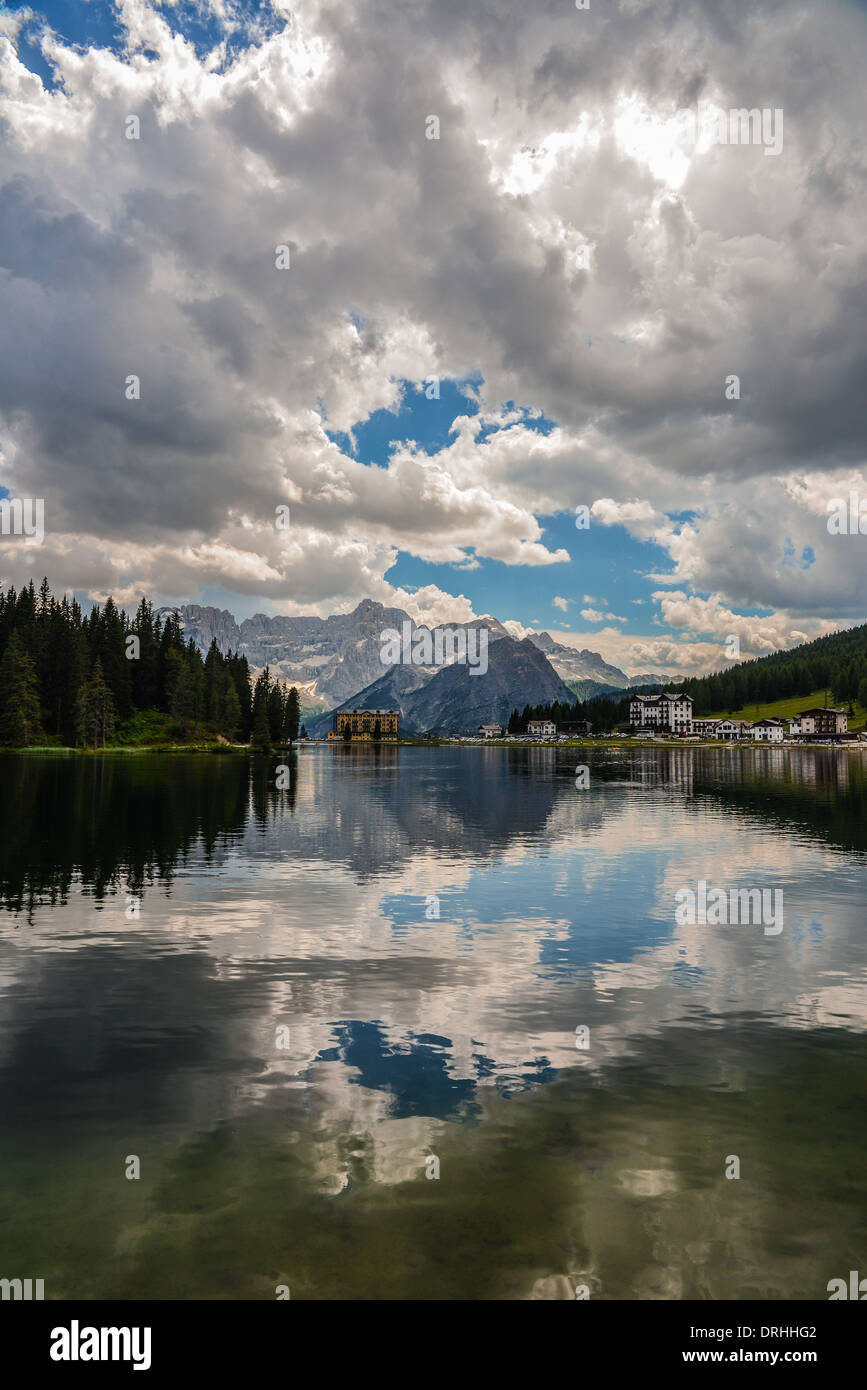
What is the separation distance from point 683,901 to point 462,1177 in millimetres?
26995

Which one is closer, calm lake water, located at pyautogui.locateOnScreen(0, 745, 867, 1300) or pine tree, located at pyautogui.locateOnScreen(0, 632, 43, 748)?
A: calm lake water, located at pyautogui.locateOnScreen(0, 745, 867, 1300)

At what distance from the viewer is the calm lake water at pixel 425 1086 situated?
11.3 m

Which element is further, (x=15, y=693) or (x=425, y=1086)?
(x=15, y=693)

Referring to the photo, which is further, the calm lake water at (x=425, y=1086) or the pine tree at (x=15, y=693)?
the pine tree at (x=15, y=693)

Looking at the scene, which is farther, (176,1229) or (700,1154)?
(700,1154)

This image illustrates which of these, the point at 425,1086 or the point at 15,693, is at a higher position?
the point at 15,693

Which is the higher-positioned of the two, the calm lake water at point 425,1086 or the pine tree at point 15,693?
the pine tree at point 15,693

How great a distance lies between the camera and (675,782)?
131m

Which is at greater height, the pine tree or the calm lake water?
the pine tree

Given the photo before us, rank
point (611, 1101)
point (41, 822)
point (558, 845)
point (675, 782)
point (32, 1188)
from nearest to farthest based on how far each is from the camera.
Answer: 1. point (32, 1188)
2. point (611, 1101)
3. point (558, 845)
4. point (41, 822)
5. point (675, 782)

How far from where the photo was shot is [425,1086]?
16.9 meters

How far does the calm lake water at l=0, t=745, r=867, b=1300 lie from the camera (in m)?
11.3
